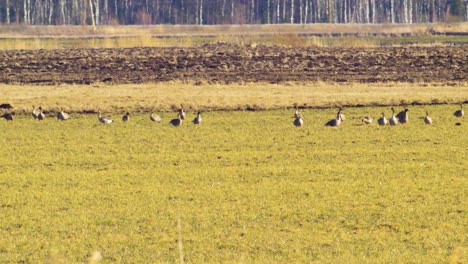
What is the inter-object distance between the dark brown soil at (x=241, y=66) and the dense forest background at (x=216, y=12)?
59489 millimetres

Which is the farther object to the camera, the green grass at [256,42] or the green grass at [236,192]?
the green grass at [256,42]

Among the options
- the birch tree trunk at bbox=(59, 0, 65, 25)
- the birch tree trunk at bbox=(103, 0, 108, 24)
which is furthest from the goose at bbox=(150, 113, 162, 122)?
the birch tree trunk at bbox=(103, 0, 108, 24)

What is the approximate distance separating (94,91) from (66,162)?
1676 centimetres

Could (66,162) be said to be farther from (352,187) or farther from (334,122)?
(334,122)

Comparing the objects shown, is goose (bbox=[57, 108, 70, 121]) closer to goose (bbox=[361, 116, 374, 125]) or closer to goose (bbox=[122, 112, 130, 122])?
goose (bbox=[122, 112, 130, 122])

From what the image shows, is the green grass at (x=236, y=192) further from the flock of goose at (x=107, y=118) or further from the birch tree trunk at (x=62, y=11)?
the birch tree trunk at (x=62, y=11)

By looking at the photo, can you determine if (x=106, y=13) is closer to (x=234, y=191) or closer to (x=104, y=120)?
(x=104, y=120)

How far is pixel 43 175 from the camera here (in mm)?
18234

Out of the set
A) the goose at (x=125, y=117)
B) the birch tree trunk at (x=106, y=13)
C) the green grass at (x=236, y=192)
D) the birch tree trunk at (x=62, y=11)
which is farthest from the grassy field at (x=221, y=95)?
the birch tree trunk at (x=106, y=13)

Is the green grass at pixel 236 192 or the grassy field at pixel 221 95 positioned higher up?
the grassy field at pixel 221 95

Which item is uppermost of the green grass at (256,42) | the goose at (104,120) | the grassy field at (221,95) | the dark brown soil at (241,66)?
the green grass at (256,42)

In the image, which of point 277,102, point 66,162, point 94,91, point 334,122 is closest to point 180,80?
point 94,91

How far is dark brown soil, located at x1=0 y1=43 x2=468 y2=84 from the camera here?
138 feet

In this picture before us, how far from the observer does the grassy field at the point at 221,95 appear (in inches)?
1211
